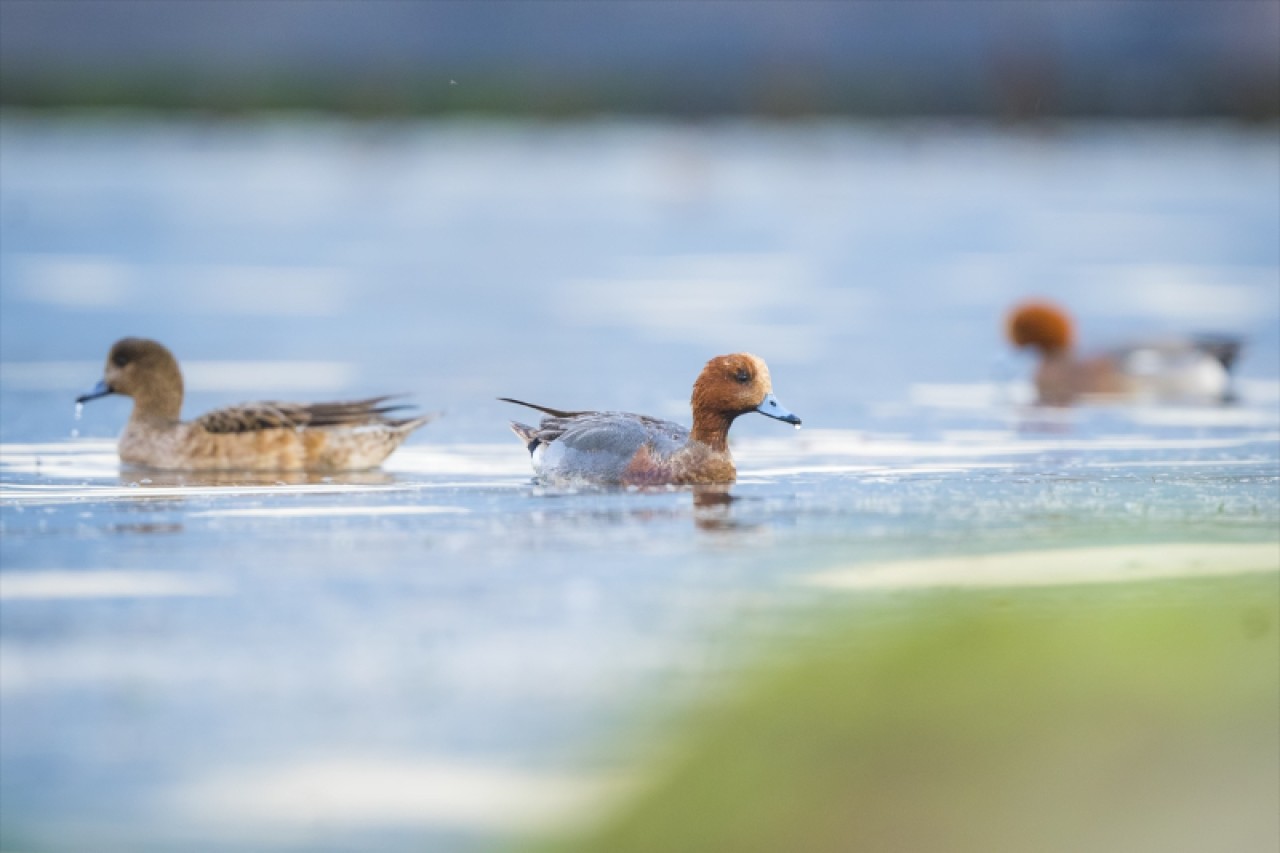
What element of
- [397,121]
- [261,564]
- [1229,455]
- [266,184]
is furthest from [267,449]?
[397,121]

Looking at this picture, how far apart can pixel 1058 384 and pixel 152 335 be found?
230 inches

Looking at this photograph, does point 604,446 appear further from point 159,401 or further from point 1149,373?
point 1149,373

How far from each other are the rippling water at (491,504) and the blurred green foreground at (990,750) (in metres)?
0.42

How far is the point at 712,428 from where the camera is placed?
9148 mm

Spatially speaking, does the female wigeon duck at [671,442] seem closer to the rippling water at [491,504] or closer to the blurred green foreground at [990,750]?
the rippling water at [491,504]

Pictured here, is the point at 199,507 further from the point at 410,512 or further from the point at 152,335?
the point at 152,335

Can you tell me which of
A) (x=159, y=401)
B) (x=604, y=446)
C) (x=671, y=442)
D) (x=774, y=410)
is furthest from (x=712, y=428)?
(x=159, y=401)

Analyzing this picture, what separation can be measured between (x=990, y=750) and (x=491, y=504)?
384cm

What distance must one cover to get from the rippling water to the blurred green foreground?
417 mm

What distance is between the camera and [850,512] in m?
8.85

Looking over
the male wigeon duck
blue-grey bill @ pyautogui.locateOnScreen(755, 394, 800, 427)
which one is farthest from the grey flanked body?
the male wigeon duck

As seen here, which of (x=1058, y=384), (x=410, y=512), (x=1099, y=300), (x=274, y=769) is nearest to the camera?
(x=274, y=769)

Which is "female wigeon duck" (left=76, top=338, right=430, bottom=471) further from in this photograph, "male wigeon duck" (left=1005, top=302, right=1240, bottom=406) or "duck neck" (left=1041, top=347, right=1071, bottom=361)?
"duck neck" (left=1041, top=347, right=1071, bottom=361)

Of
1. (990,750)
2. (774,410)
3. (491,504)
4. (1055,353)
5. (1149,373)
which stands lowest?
(990,750)
